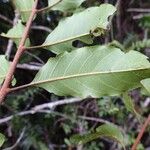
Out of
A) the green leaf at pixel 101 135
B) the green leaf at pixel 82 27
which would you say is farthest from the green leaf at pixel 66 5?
the green leaf at pixel 101 135

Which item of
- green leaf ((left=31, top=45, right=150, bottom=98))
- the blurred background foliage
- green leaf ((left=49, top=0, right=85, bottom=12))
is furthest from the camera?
the blurred background foliage

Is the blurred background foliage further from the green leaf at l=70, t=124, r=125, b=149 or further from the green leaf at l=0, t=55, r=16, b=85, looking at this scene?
the green leaf at l=0, t=55, r=16, b=85

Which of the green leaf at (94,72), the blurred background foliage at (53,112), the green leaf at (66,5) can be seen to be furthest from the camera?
the blurred background foliage at (53,112)

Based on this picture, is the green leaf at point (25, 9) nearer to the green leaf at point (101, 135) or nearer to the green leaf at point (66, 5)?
the green leaf at point (66, 5)

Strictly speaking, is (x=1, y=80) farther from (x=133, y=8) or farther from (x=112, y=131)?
(x=133, y=8)

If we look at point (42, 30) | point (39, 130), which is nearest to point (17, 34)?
point (42, 30)

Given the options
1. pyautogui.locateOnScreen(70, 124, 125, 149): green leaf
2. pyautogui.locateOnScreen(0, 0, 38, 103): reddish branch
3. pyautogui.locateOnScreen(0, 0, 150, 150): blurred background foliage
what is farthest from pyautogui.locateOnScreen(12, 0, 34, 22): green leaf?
pyautogui.locateOnScreen(0, 0, 150, 150): blurred background foliage
